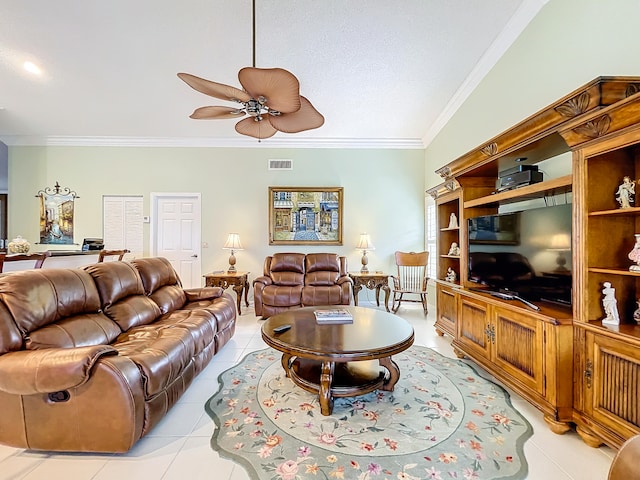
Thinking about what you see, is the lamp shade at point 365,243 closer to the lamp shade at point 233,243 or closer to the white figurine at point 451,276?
the white figurine at point 451,276

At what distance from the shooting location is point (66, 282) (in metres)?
1.98

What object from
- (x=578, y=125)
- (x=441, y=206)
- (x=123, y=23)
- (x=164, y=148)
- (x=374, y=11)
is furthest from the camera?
(x=164, y=148)

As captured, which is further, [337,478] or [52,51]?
[52,51]

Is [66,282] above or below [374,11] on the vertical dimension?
below

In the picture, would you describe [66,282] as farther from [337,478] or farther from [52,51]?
[52,51]

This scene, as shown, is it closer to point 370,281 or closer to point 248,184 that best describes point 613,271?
point 370,281

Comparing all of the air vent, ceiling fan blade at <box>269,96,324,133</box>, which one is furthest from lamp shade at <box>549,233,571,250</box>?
the air vent

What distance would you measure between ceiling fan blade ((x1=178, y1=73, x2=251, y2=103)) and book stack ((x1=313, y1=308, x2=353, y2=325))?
187 cm

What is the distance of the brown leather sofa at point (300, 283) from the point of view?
13.4 ft

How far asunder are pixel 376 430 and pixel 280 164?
453cm

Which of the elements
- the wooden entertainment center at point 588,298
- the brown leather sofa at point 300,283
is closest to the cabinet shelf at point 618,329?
the wooden entertainment center at point 588,298

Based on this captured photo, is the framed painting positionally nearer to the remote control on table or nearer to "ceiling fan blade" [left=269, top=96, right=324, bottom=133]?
"ceiling fan blade" [left=269, top=96, right=324, bottom=133]

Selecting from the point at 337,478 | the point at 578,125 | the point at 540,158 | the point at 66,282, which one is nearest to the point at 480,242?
the point at 540,158

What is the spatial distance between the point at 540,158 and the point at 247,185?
4361mm
